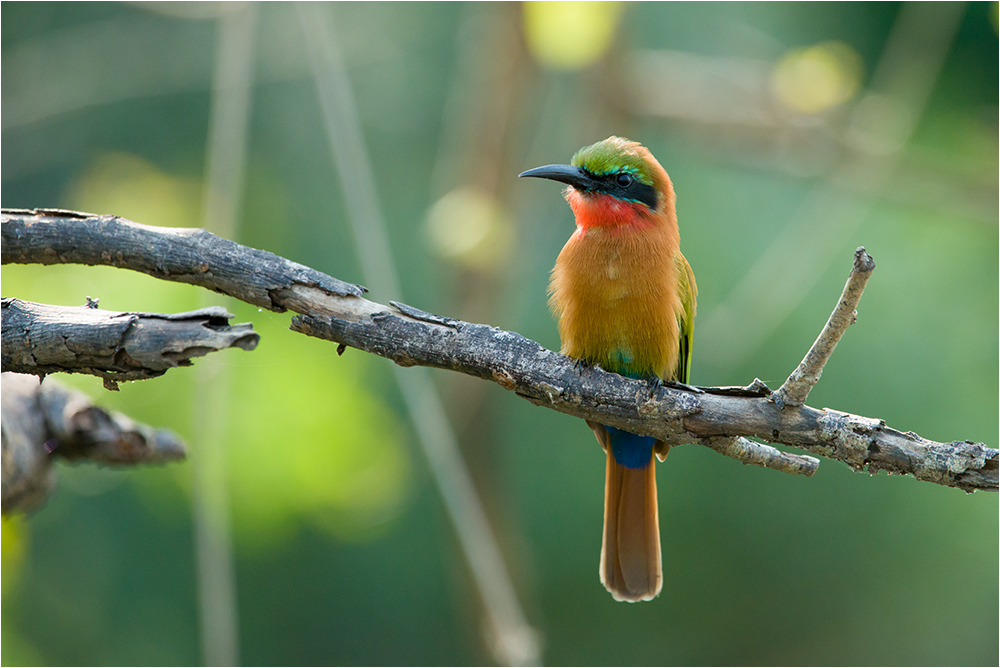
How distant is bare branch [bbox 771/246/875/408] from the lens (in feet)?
3.68

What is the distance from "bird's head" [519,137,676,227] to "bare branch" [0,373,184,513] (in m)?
1.15

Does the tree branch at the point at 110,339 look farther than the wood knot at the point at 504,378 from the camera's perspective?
No

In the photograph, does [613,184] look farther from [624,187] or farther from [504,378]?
[504,378]

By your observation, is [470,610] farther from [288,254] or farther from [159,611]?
[288,254]

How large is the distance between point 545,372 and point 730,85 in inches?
99.3

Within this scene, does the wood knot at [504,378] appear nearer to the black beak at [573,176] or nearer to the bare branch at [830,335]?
the bare branch at [830,335]

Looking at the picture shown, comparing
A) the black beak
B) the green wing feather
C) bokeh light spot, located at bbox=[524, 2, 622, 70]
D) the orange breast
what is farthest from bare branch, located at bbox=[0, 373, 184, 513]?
bokeh light spot, located at bbox=[524, 2, 622, 70]

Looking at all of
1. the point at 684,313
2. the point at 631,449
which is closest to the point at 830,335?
the point at 684,313

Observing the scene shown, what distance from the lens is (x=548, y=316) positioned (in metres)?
3.91

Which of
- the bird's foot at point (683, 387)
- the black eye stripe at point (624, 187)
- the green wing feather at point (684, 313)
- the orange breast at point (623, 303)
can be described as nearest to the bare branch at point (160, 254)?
the bird's foot at point (683, 387)

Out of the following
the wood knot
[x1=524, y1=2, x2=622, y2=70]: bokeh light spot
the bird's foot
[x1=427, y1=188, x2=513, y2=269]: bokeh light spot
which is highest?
[x1=524, y1=2, x2=622, y2=70]: bokeh light spot

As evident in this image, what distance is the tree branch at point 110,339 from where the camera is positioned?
1.26m

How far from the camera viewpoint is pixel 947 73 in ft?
11.9

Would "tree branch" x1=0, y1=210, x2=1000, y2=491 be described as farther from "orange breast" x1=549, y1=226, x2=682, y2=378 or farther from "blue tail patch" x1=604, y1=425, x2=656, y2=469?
"blue tail patch" x1=604, y1=425, x2=656, y2=469
